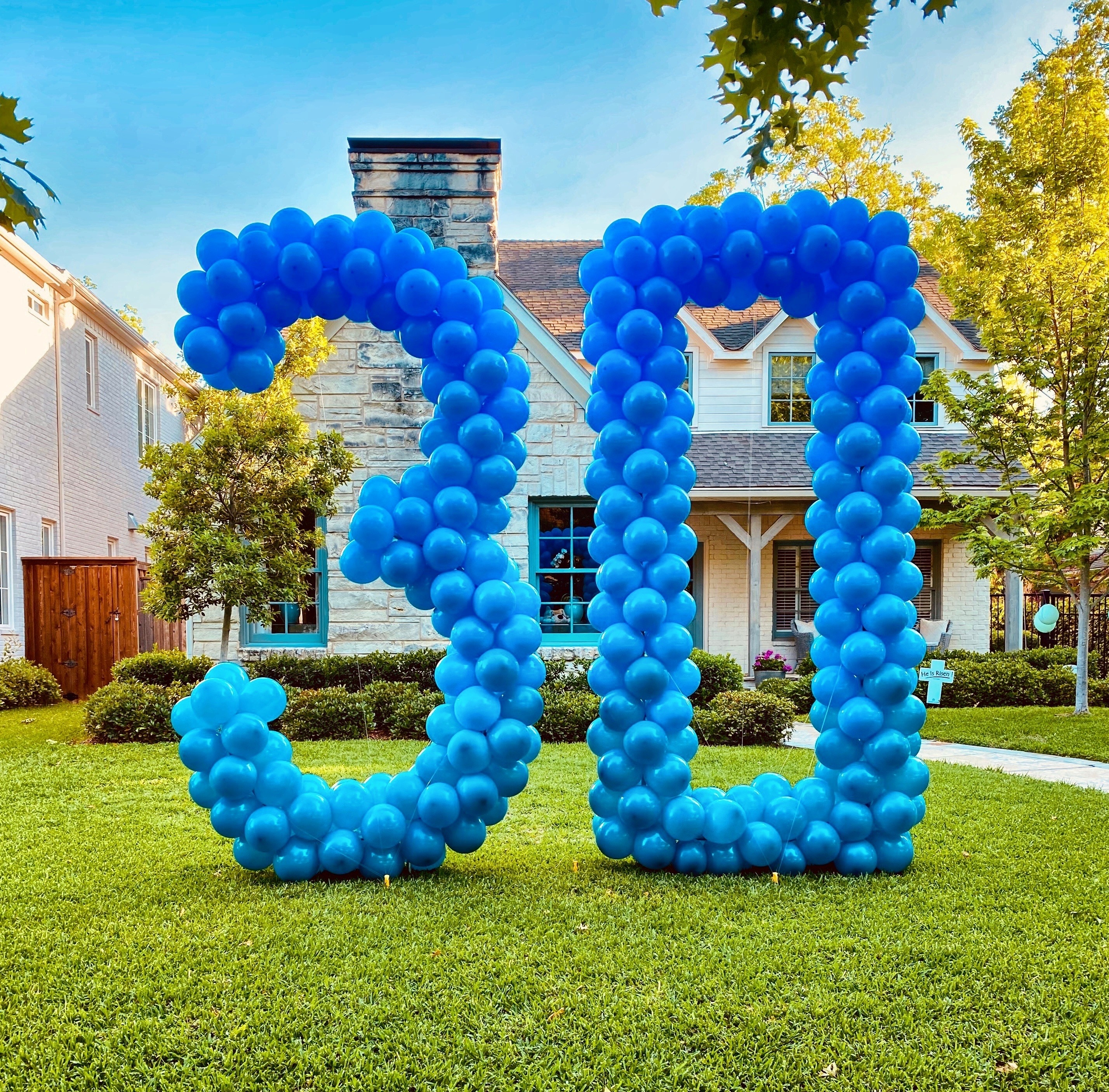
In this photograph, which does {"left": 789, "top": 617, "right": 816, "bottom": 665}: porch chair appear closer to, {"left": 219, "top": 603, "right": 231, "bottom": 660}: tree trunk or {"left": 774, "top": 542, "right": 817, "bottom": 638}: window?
{"left": 774, "top": 542, "right": 817, "bottom": 638}: window

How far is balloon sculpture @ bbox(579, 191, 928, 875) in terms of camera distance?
4.31m

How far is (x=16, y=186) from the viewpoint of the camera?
1.84 meters

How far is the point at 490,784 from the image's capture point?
420 centimetres

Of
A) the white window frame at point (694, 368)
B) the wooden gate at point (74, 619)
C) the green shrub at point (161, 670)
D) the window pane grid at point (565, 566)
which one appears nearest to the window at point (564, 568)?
the window pane grid at point (565, 566)

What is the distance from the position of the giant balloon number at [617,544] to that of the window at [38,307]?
11386mm

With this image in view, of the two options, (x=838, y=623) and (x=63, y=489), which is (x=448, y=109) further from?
(x=838, y=623)

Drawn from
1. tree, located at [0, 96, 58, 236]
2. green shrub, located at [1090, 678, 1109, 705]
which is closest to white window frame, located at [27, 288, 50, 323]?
tree, located at [0, 96, 58, 236]

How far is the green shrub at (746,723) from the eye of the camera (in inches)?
341

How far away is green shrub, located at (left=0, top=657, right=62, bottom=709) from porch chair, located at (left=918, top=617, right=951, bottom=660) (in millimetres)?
13120

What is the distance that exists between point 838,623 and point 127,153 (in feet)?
30.8

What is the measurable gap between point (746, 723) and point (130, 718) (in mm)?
6131

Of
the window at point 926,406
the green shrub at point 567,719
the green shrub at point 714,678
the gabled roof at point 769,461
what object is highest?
the window at point 926,406

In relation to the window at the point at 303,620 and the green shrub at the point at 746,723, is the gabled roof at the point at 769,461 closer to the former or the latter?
the green shrub at the point at 746,723

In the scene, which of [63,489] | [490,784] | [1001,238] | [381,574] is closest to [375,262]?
[381,574]
